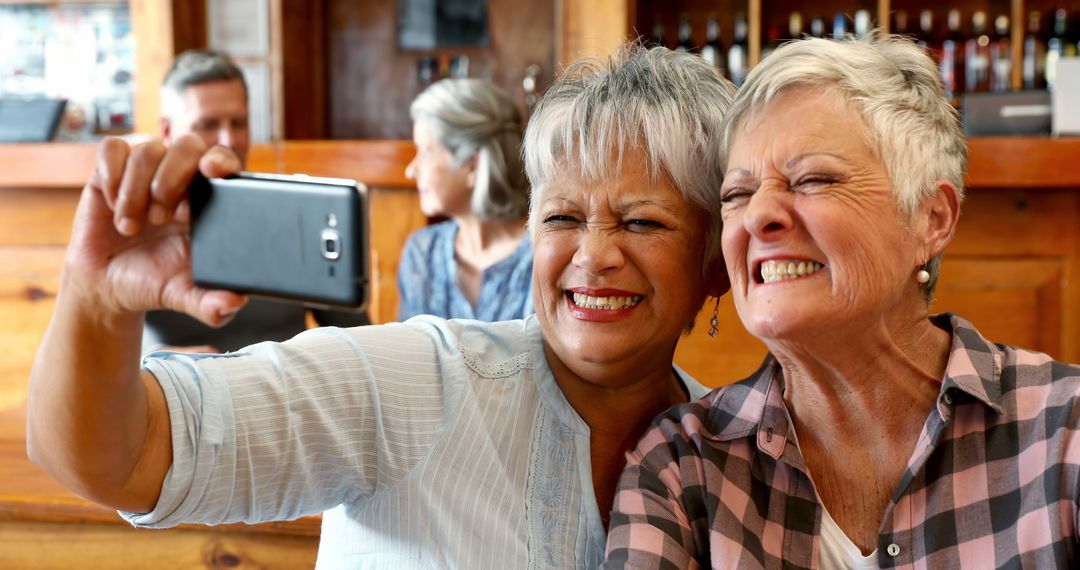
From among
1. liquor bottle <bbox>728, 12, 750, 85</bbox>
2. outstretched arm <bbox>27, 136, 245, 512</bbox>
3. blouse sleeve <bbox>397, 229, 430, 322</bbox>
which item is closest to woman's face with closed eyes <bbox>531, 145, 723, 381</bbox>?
outstretched arm <bbox>27, 136, 245, 512</bbox>

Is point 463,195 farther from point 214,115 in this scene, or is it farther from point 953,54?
point 953,54

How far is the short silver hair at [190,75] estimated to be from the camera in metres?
3.02

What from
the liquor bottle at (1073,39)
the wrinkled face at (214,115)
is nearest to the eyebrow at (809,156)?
the wrinkled face at (214,115)

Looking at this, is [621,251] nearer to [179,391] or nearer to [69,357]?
[179,391]

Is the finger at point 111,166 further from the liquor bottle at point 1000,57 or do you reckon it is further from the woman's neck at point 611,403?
the liquor bottle at point 1000,57

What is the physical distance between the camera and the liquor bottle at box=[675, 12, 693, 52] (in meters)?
4.41

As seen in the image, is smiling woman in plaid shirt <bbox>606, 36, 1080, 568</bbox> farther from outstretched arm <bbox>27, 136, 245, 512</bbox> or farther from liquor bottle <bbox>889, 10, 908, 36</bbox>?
liquor bottle <bbox>889, 10, 908, 36</bbox>

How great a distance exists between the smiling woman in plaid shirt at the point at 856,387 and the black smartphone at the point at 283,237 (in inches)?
20.1

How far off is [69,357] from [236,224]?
7.8 inches

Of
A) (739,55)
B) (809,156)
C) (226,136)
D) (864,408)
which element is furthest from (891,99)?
(739,55)

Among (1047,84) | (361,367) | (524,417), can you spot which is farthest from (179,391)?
(1047,84)

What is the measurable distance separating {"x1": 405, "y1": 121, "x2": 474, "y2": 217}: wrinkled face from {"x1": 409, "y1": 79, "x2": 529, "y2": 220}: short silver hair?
21 millimetres

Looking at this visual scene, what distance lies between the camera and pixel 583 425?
1.30 meters

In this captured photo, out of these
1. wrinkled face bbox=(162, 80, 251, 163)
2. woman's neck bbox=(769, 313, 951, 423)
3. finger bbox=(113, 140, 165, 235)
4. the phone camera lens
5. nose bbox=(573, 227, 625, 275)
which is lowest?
woman's neck bbox=(769, 313, 951, 423)
